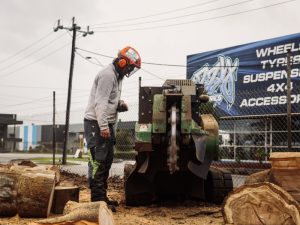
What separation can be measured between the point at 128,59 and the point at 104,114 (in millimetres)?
829

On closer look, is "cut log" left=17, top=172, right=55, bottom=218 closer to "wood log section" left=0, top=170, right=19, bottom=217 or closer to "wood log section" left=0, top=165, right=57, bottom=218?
"wood log section" left=0, top=165, right=57, bottom=218

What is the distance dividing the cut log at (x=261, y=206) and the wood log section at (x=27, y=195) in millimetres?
2131

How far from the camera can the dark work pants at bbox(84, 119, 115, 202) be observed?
6.09 meters

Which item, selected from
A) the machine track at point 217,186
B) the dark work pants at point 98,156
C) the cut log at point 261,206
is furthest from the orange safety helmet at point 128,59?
the cut log at point 261,206

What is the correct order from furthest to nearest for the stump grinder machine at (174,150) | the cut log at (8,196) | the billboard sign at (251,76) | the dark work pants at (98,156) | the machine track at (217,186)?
1. the billboard sign at (251,76)
2. the machine track at (217,186)
3. the stump grinder machine at (174,150)
4. the dark work pants at (98,156)
5. the cut log at (8,196)

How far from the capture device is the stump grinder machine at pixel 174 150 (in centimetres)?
623

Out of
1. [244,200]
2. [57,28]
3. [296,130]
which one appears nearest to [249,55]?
[296,130]

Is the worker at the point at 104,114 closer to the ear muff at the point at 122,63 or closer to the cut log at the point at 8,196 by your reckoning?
the ear muff at the point at 122,63

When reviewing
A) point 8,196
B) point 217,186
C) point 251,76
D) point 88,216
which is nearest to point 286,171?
point 217,186

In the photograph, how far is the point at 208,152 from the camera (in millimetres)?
6422

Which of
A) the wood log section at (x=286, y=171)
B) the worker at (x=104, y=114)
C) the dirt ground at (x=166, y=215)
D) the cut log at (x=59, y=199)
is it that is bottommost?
the dirt ground at (x=166, y=215)

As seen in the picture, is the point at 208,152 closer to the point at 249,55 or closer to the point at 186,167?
the point at 186,167

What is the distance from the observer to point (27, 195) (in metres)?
5.69

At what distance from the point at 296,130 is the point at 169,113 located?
13.7 m
